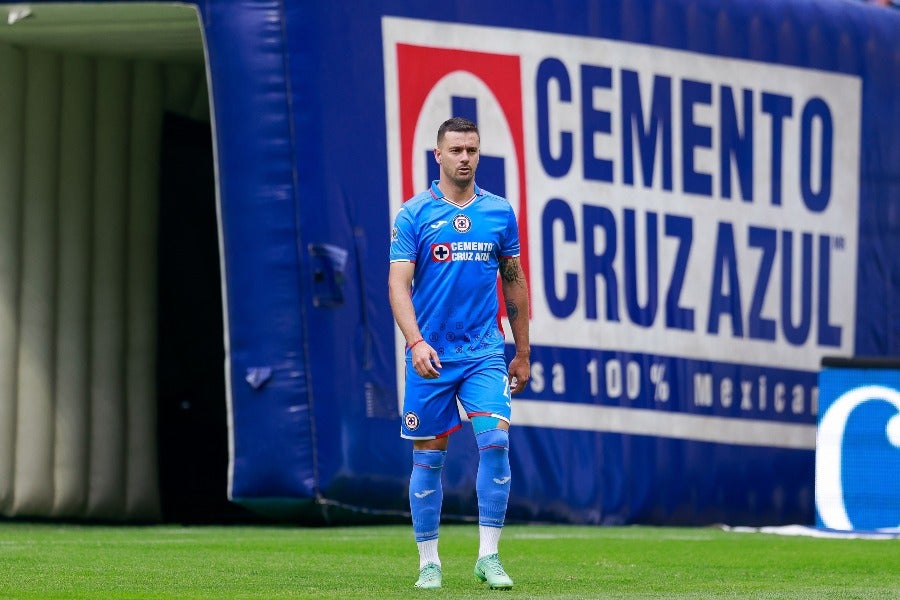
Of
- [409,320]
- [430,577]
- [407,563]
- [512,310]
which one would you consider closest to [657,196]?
[407,563]

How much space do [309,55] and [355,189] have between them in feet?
2.65

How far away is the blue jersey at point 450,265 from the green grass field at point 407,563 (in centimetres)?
87

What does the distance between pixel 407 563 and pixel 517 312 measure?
167cm

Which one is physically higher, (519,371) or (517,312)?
(517,312)

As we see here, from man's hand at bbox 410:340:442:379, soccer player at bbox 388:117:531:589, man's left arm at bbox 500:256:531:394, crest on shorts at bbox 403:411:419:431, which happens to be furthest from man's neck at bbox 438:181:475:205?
crest on shorts at bbox 403:411:419:431

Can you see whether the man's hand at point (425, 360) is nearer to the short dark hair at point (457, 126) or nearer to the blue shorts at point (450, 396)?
the blue shorts at point (450, 396)

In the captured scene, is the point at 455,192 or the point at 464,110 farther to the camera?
the point at 464,110

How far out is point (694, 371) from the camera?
11.8 metres

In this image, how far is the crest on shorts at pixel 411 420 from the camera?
6.12m

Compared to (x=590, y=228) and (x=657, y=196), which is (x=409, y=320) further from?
(x=657, y=196)

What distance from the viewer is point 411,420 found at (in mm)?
6137

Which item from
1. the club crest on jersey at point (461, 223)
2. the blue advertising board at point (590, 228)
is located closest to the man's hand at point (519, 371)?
the club crest on jersey at point (461, 223)

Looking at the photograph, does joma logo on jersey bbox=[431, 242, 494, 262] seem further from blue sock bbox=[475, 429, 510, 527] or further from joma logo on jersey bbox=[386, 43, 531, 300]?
joma logo on jersey bbox=[386, 43, 531, 300]

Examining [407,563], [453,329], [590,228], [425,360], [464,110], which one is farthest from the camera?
[590,228]
